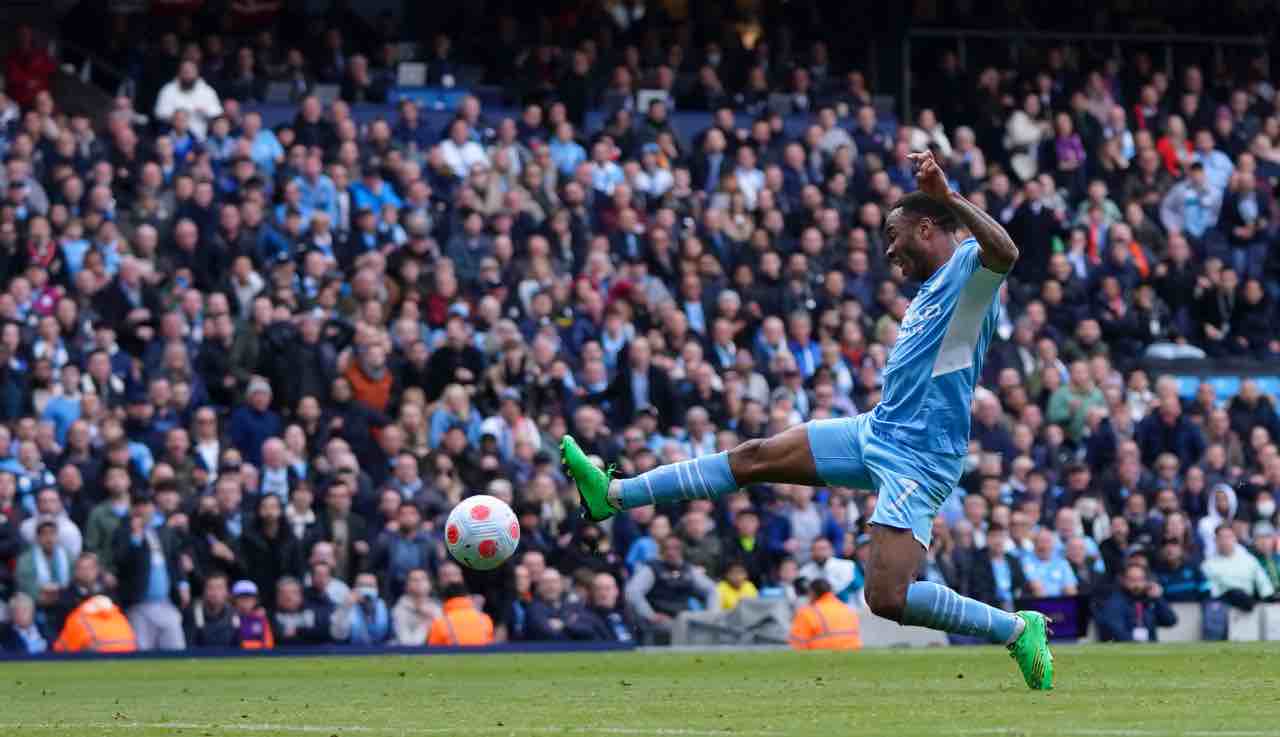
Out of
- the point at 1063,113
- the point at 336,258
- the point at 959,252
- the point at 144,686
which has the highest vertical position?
the point at 1063,113

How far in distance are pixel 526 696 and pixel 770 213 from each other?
1466 cm

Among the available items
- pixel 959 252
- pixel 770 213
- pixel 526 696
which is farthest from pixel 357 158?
pixel 959 252

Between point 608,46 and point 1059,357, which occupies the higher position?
point 608,46

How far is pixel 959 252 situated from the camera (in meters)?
11.6

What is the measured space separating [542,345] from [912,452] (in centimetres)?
1339

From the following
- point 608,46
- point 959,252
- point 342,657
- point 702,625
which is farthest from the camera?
point 608,46

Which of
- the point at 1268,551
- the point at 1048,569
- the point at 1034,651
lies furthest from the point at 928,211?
the point at 1268,551

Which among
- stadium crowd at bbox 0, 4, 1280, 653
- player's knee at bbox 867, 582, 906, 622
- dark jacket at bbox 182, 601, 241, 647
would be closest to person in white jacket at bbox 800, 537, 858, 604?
stadium crowd at bbox 0, 4, 1280, 653

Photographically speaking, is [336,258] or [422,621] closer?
[422,621]

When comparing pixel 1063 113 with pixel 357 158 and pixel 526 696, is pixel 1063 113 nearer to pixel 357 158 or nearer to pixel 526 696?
pixel 357 158

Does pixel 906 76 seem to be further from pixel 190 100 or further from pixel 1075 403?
pixel 190 100

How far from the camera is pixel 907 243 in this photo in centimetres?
1168

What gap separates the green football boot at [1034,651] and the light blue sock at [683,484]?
148 centimetres

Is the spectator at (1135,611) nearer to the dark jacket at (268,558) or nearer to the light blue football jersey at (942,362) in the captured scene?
the dark jacket at (268,558)
